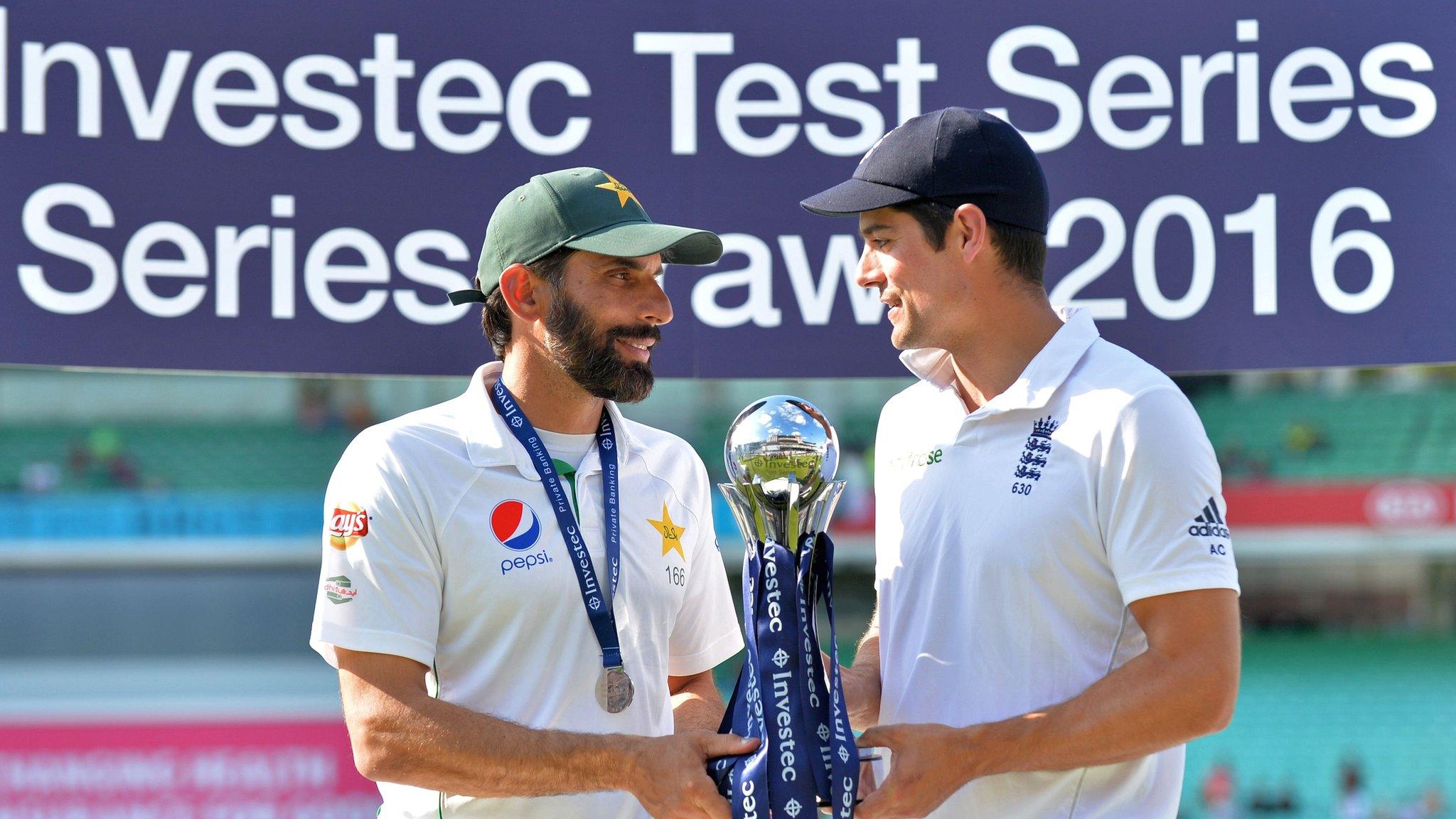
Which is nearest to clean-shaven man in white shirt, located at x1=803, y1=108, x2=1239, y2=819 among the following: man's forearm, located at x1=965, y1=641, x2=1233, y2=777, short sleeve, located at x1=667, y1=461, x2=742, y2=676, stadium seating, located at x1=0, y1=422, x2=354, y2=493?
man's forearm, located at x1=965, y1=641, x2=1233, y2=777

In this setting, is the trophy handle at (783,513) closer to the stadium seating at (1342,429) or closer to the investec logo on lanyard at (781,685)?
the investec logo on lanyard at (781,685)

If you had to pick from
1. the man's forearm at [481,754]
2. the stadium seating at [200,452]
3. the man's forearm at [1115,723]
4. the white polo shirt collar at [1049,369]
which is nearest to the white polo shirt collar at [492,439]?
the man's forearm at [481,754]

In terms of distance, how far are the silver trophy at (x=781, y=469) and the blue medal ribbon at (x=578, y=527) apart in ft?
1.01

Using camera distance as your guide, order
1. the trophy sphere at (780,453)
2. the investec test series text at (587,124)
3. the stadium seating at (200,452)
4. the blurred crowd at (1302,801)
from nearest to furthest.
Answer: the trophy sphere at (780,453) < the investec test series text at (587,124) < the blurred crowd at (1302,801) < the stadium seating at (200,452)

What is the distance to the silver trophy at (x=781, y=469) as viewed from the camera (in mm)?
1989

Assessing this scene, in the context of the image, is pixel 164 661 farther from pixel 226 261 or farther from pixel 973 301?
pixel 973 301

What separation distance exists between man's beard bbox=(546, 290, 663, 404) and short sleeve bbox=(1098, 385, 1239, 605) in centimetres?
75

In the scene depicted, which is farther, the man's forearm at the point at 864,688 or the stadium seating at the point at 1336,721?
the stadium seating at the point at 1336,721

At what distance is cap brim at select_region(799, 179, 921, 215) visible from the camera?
2057 mm

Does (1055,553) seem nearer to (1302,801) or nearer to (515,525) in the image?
(515,525)

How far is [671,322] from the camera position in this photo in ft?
9.70

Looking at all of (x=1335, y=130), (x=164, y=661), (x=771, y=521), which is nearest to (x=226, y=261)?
(x=771, y=521)

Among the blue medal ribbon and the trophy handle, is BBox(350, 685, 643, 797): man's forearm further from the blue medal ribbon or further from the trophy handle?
the trophy handle

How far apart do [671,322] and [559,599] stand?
87 centimetres
